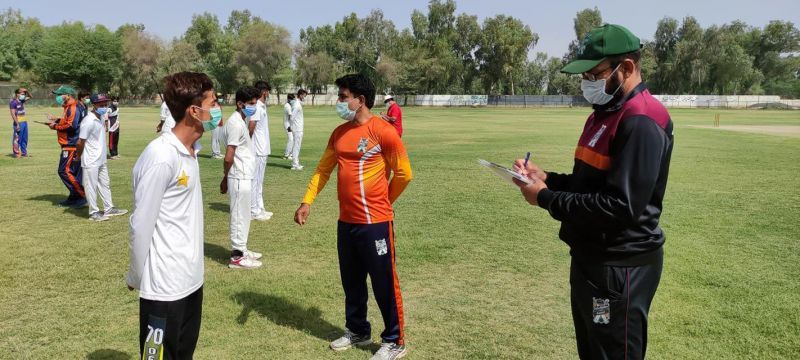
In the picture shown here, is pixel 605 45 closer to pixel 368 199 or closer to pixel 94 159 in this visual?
pixel 368 199

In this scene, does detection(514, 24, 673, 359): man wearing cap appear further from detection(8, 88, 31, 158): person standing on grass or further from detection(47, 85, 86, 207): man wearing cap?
detection(8, 88, 31, 158): person standing on grass

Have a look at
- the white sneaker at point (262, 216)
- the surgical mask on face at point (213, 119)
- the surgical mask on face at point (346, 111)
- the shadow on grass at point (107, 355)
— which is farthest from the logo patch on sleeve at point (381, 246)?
the white sneaker at point (262, 216)

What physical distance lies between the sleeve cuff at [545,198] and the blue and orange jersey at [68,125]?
408 inches

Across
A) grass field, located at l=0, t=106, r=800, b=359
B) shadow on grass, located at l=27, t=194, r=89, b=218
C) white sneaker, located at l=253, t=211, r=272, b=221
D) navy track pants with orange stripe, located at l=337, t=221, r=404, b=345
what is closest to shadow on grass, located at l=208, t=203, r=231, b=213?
grass field, located at l=0, t=106, r=800, b=359

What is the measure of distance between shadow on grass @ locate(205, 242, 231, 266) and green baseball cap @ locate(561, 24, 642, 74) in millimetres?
5693

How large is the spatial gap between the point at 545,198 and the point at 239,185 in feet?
17.4

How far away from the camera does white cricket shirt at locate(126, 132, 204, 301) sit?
9.34 feet

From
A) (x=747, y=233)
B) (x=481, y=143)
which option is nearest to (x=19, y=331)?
(x=747, y=233)

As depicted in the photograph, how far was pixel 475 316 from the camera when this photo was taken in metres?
5.29

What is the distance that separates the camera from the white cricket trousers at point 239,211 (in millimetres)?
6809

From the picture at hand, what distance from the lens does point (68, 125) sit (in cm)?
1016

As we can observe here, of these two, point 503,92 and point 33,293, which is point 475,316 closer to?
point 33,293

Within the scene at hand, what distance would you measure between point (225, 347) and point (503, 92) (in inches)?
3860

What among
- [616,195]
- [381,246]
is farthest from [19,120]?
[616,195]
